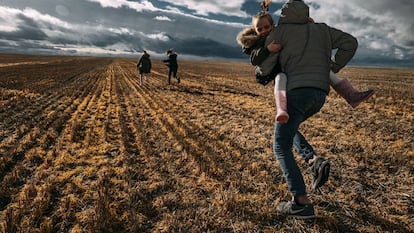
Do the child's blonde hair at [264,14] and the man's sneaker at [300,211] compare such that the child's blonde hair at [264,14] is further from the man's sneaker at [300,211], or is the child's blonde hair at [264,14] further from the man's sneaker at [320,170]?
the man's sneaker at [300,211]

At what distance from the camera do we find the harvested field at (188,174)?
9.66ft

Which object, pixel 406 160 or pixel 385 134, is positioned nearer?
pixel 406 160

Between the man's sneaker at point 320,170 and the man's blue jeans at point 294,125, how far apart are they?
25cm

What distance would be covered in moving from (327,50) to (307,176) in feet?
7.48

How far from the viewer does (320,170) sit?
8.82 ft

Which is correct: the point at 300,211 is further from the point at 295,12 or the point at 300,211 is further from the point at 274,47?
the point at 295,12

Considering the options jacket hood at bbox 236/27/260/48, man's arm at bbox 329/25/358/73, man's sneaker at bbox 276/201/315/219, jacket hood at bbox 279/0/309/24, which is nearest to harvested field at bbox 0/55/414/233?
man's sneaker at bbox 276/201/315/219

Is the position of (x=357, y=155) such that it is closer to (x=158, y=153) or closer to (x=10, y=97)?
(x=158, y=153)

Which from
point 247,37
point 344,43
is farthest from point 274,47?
point 344,43

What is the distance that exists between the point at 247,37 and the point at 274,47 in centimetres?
35

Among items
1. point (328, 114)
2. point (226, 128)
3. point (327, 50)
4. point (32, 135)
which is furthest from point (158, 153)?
point (328, 114)

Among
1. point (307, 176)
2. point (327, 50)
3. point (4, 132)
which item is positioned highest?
point (327, 50)

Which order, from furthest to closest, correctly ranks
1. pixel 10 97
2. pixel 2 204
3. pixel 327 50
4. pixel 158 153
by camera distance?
pixel 10 97 < pixel 158 153 < pixel 2 204 < pixel 327 50

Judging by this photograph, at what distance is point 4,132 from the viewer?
6.39 m
